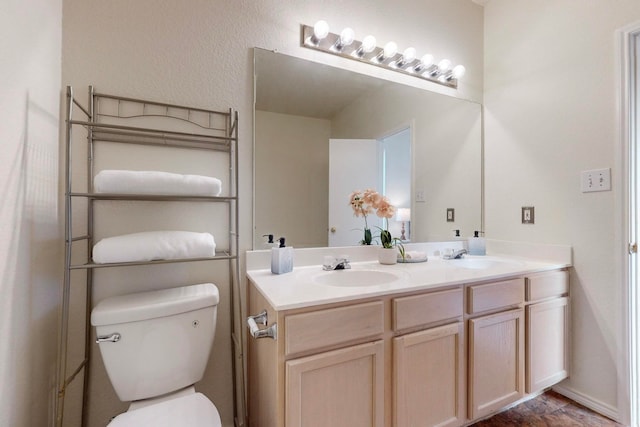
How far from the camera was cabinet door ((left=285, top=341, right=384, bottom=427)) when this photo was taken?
0.87 meters

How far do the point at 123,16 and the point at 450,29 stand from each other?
6.29 ft

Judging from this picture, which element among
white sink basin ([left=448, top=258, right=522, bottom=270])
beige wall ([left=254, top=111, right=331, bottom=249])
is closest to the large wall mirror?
beige wall ([left=254, top=111, right=331, bottom=249])

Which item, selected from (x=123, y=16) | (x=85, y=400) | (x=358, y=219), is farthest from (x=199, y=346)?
(x=123, y=16)

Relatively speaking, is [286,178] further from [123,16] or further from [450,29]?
[450,29]

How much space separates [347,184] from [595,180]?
1.28m

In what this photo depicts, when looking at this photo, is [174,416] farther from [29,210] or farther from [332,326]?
[29,210]

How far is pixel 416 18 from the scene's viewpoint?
179cm

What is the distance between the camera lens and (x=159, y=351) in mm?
991

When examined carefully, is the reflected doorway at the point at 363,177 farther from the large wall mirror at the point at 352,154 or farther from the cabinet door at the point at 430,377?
the cabinet door at the point at 430,377

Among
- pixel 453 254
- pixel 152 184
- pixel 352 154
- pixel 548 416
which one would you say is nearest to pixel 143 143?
pixel 152 184

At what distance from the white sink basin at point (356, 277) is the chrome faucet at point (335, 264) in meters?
0.03

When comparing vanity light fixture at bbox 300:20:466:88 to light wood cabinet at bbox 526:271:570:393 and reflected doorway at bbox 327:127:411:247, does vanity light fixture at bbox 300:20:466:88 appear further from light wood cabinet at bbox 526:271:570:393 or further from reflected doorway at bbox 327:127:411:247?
light wood cabinet at bbox 526:271:570:393

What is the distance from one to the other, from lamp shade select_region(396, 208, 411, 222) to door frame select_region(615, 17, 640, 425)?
99 cm

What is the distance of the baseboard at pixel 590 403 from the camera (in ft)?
4.60
